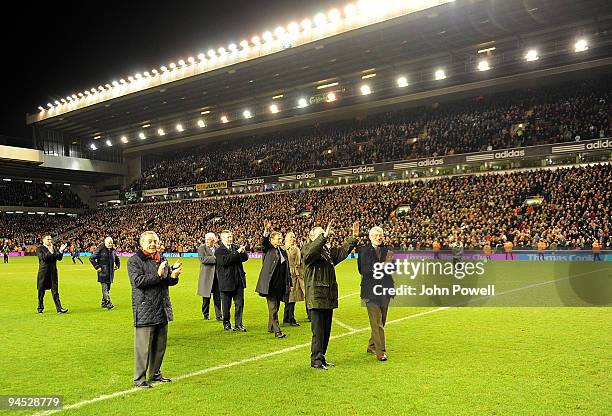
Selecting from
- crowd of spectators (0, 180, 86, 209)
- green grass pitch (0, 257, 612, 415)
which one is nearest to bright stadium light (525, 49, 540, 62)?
green grass pitch (0, 257, 612, 415)

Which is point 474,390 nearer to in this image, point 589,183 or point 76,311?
point 76,311

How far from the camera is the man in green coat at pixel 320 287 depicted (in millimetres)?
6789

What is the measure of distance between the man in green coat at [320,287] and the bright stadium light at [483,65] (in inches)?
1240

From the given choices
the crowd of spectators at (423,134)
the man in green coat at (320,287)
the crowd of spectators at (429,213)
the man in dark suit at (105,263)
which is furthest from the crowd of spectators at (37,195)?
the man in green coat at (320,287)

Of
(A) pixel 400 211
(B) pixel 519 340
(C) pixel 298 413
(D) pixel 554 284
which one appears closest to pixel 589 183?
(A) pixel 400 211

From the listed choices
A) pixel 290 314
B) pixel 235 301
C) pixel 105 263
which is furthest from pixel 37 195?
pixel 235 301

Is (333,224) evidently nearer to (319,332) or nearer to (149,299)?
(319,332)

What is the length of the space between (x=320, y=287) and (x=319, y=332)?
0.63 m

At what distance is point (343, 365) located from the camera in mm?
7117

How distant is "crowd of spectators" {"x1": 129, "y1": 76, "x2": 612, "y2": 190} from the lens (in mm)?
34281

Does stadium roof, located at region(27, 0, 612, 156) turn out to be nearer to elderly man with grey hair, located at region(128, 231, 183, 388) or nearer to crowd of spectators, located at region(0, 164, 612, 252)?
crowd of spectators, located at region(0, 164, 612, 252)

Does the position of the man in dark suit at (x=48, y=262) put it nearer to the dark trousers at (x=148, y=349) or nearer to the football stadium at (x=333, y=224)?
the football stadium at (x=333, y=224)

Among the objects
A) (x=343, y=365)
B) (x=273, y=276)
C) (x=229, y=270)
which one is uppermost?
(x=229, y=270)

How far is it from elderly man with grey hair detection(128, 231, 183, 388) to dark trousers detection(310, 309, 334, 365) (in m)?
1.97
